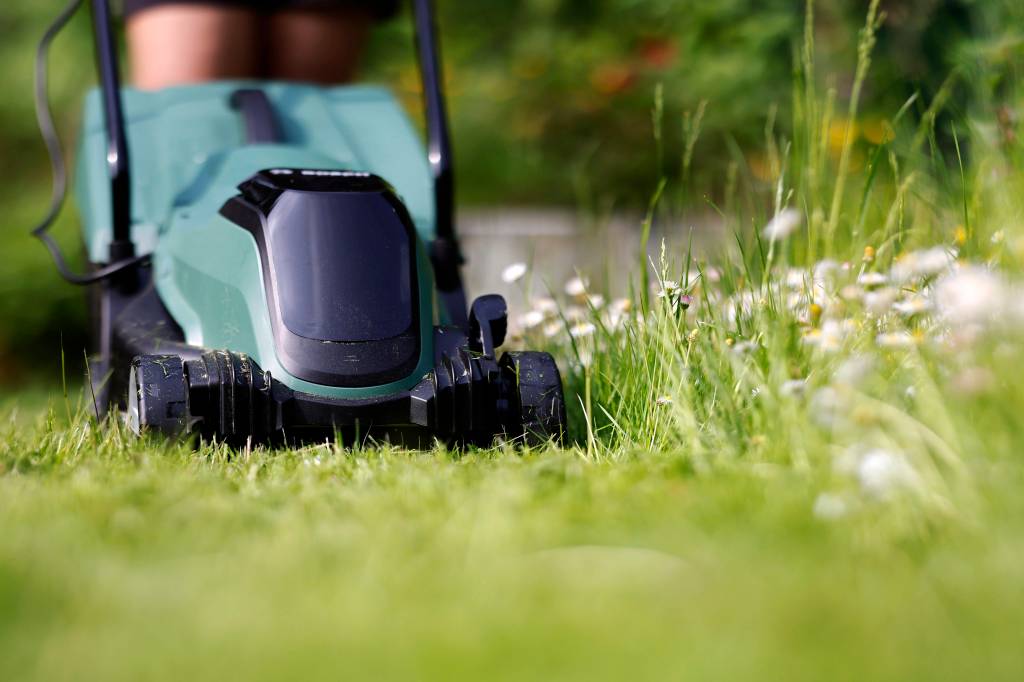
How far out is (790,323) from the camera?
1812 millimetres

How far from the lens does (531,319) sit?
245 centimetres

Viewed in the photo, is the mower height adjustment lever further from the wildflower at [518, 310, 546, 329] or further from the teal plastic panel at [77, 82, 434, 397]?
the wildflower at [518, 310, 546, 329]

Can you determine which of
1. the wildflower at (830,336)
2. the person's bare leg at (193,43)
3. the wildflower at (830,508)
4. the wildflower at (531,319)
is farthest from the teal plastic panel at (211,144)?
the wildflower at (830,508)

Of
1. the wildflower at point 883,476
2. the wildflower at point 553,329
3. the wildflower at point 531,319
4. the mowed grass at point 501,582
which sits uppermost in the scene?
the wildflower at point 883,476

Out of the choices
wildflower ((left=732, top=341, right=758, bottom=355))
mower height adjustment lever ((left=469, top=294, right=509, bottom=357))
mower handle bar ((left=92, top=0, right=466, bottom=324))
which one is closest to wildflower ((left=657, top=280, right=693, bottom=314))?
wildflower ((left=732, top=341, right=758, bottom=355))

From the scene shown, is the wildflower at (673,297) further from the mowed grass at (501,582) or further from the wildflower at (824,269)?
the mowed grass at (501,582)

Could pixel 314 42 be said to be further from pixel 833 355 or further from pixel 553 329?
pixel 833 355

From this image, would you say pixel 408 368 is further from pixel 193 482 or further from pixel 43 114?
pixel 43 114

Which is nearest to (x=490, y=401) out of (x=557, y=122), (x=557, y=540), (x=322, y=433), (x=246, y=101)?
(x=322, y=433)

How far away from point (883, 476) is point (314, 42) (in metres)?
2.08

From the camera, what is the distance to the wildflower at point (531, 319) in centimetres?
243

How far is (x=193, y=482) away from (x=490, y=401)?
0.54 metres

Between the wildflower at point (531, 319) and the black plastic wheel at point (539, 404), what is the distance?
45 centimetres

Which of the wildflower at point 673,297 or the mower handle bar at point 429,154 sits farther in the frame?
the mower handle bar at point 429,154
